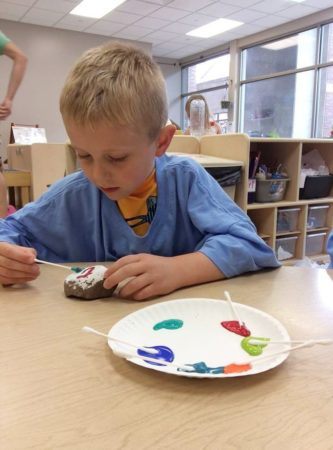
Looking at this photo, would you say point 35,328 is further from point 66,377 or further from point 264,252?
point 264,252

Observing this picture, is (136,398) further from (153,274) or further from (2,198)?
(2,198)

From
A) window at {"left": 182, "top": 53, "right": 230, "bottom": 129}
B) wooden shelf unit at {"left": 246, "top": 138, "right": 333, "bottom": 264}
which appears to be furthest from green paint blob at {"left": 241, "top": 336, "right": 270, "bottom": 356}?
window at {"left": 182, "top": 53, "right": 230, "bottom": 129}

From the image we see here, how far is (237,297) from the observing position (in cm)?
58

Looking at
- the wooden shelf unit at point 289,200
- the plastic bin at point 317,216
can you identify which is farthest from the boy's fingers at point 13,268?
the plastic bin at point 317,216

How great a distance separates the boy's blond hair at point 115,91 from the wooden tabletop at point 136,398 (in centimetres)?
30

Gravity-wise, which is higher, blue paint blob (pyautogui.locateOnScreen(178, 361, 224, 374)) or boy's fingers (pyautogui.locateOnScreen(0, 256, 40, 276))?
boy's fingers (pyautogui.locateOnScreen(0, 256, 40, 276))

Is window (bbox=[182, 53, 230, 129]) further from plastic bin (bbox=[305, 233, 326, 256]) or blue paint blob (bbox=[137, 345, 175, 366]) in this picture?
blue paint blob (bbox=[137, 345, 175, 366])

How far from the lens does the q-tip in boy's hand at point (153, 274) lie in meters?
0.57

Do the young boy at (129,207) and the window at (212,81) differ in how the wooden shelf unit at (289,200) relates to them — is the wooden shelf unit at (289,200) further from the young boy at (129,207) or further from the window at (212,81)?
the window at (212,81)

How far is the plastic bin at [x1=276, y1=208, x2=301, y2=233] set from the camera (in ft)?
7.77

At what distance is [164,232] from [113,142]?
0.25m

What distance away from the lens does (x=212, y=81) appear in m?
7.19

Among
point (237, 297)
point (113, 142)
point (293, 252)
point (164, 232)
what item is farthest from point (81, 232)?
point (293, 252)

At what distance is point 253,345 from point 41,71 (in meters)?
6.13
